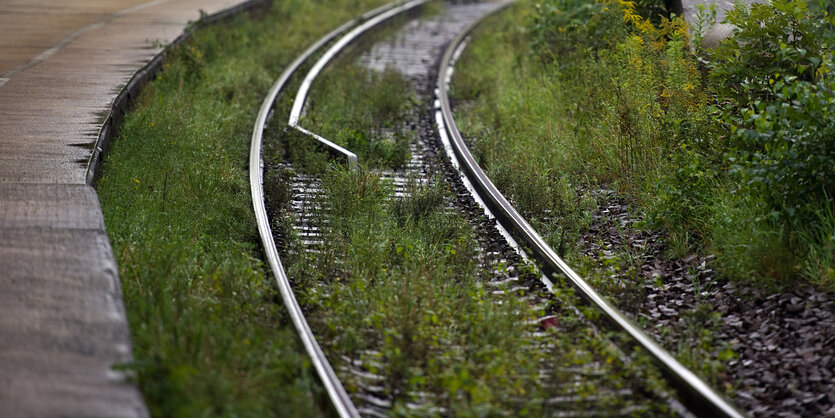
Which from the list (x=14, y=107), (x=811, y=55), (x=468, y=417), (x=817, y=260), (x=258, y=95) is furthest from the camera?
(x=258, y=95)

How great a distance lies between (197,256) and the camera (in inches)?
233

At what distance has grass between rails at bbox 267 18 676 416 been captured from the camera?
437cm

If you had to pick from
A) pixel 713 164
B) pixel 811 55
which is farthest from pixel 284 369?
pixel 811 55

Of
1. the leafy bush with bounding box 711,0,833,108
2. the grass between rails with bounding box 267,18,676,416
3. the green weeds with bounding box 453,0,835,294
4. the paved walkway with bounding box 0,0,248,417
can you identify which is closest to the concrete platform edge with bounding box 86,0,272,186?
the paved walkway with bounding box 0,0,248,417

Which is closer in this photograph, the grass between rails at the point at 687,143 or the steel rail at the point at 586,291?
the steel rail at the point at 586,291

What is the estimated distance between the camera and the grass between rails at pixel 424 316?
14.3ft

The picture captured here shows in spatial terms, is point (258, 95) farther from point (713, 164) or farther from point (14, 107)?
point (713, 164)

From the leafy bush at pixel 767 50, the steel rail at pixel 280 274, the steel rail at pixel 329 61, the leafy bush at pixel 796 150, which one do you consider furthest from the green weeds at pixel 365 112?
the leafy bush at pixel 796 150

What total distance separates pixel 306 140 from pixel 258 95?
2.83 meters

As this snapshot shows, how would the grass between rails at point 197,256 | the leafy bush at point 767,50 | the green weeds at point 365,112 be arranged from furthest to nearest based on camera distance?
1. the green weeds at point 365,112
2. the leafy bush at point 767,50
3. the grass between rails at point 197,256

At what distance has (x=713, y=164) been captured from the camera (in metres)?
7.15

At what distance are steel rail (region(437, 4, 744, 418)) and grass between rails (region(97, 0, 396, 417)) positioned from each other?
6.37 feet

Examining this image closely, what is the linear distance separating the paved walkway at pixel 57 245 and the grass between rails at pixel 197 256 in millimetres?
221

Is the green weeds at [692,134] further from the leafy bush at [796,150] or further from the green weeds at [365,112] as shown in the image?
the green weeds at [365,112]
